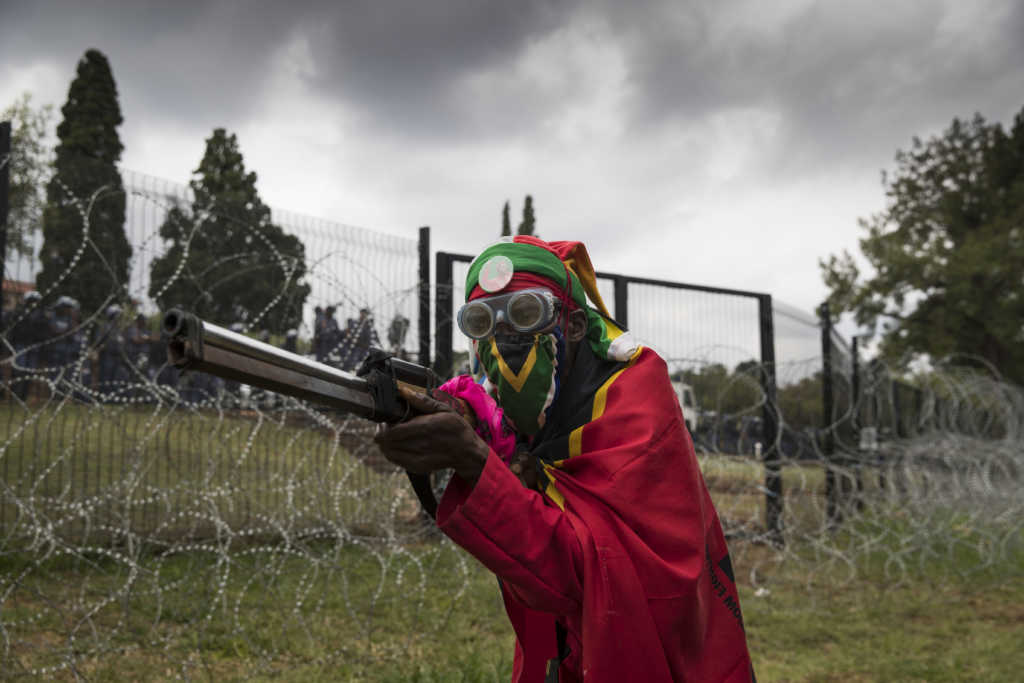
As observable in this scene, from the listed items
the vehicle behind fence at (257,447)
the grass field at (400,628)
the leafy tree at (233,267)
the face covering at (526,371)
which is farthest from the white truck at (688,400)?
the face covering at (526,371)

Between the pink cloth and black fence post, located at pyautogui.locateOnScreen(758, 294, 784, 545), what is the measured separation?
650cm

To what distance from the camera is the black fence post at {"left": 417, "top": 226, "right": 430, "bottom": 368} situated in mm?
6949

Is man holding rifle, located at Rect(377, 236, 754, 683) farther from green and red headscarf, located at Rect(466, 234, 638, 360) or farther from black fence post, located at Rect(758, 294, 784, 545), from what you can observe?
black fence post, located at Rect(758, 294, 784, 545)

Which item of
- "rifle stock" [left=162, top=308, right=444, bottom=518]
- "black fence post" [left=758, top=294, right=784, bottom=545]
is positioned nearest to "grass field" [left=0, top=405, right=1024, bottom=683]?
"black fence post" [left=758, top=294, right=784, bottom=545]

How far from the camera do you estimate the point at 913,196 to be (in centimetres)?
2658

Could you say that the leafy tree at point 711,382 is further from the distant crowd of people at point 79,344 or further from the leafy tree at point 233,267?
the distant crowd of people at point 79,344

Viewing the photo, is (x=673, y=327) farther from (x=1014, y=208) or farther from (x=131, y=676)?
(x=1014, y=208)

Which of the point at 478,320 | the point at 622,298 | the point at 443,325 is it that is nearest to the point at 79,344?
the point at 443,325

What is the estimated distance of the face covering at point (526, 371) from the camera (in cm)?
198

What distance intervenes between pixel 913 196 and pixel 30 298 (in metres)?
27.5

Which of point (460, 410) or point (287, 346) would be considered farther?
point (287, 346)

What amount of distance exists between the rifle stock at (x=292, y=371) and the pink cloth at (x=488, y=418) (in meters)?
0.21

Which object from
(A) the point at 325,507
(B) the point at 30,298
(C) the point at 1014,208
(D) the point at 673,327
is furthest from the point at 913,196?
(B) the point at 30,298

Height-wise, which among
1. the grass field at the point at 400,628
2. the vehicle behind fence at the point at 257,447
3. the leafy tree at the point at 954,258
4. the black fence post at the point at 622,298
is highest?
the leafy tree at the point at 954,258
